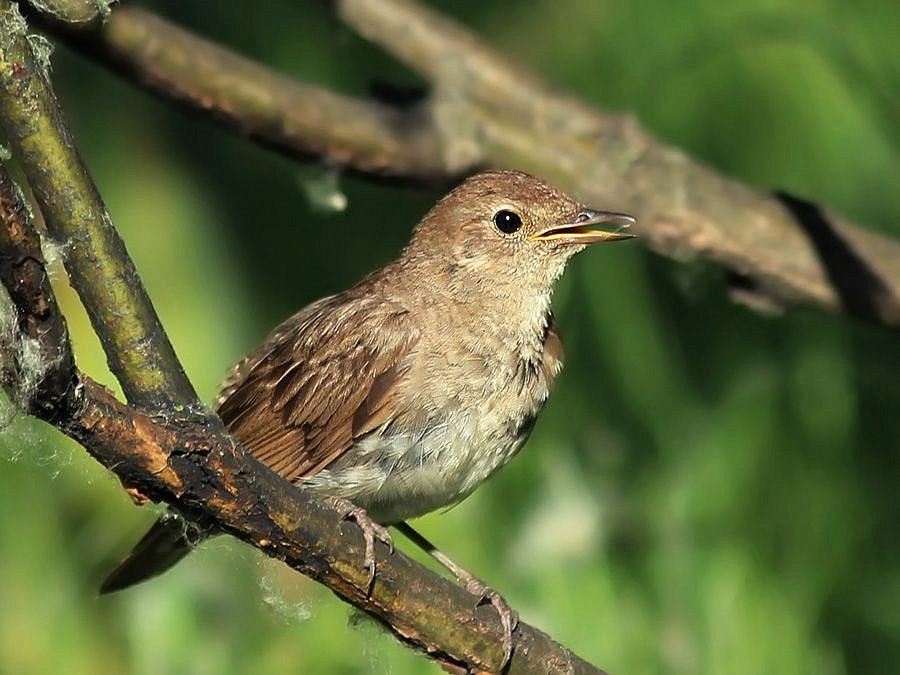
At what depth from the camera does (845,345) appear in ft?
16.5

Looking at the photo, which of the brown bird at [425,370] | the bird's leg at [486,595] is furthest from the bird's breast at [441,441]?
the bird's leg at [486,595]

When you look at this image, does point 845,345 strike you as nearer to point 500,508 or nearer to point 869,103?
point 869,103

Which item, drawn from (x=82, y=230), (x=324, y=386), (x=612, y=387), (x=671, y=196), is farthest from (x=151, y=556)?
(x=612, y=387)

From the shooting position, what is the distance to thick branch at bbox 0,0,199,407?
2.05m

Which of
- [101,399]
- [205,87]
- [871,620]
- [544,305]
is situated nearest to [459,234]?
[544,305]

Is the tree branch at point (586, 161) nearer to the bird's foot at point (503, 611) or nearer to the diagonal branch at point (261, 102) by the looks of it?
the diagonal branch at point (261, 102)

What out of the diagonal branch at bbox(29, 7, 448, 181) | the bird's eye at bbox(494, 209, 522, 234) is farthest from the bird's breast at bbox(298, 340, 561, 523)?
the diagonal branch at bbox(29, 7, 448, 181)

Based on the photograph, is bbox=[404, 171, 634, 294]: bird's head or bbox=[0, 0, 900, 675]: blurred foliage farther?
bbox=[0, 0, 900, 675]: blurred foliage

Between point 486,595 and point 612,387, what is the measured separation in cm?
186

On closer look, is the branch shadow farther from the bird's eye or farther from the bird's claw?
the bird's claw

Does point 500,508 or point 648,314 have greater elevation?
point 648,314

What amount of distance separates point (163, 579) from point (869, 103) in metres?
2.71

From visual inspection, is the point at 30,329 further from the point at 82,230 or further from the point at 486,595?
the point at 486,595

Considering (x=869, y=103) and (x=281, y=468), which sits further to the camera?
(x=869, y=103)
